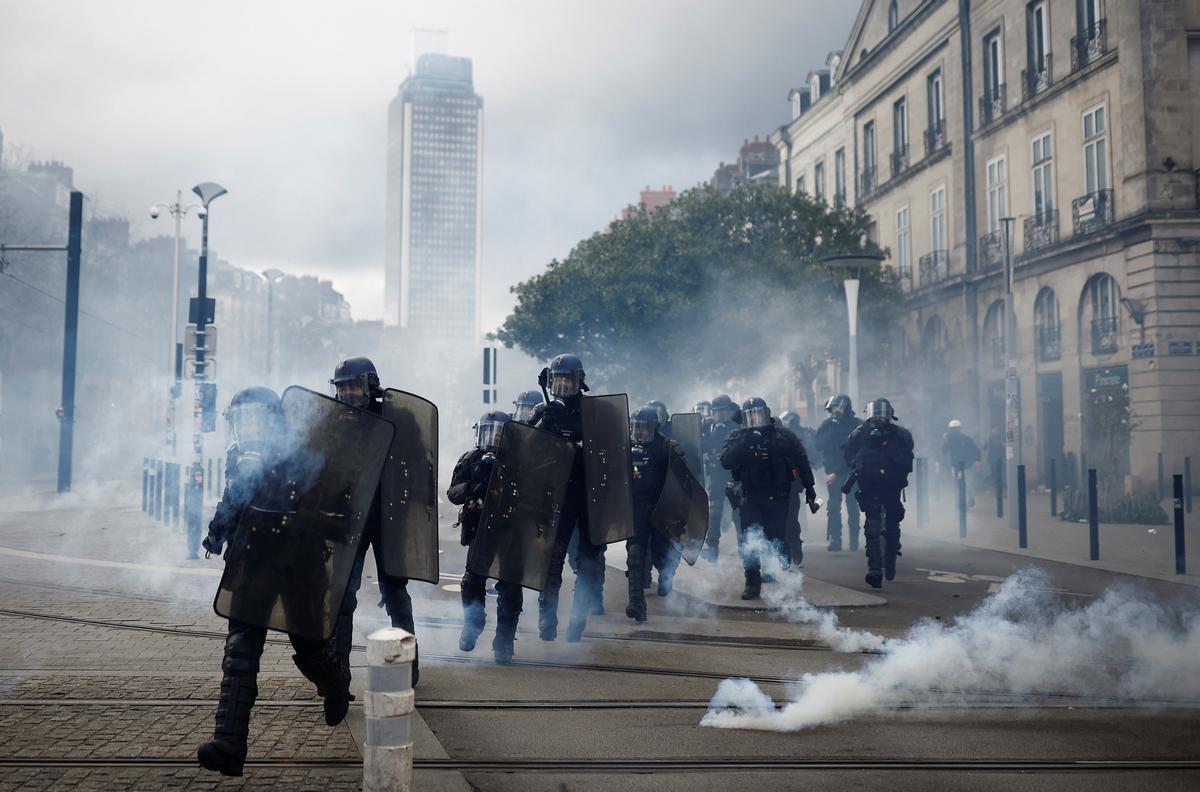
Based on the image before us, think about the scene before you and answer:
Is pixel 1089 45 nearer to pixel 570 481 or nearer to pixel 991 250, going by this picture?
pixel 991 250

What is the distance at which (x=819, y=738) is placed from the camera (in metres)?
4.82

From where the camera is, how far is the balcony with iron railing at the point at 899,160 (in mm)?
34562

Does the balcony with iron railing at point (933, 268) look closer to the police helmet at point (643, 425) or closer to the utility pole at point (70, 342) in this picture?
the utility pole at point (70, 342)

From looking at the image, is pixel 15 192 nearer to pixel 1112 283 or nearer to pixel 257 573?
pixel 1112 283

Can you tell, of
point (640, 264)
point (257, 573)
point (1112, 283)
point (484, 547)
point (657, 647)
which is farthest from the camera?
point (640, 264)

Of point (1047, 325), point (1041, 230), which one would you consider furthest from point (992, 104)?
point (1047, 325)

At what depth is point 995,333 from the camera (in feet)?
95.3

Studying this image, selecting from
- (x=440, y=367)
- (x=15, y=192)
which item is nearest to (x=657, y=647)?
(x=15, y=192)

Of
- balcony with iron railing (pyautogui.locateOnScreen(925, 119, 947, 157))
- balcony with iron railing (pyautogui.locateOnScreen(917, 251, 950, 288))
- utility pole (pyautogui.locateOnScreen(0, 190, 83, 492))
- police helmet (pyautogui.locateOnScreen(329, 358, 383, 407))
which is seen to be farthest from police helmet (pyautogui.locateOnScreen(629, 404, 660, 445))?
balcony with iron railing (pyautogui.locateOnScreen(925, 119, 947, 157))

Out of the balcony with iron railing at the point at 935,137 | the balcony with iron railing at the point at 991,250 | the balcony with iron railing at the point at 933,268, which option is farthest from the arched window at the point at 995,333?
the balcony with iron railing at the point at 935,137

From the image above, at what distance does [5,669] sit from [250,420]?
2851 mm

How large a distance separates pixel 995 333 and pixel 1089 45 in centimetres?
763

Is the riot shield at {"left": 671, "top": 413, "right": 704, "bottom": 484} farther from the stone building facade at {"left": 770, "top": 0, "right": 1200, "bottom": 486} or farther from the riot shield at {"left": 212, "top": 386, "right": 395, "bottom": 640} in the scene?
the stone building facade at {"left": 770, "top": 0, "right": 1200, "bottom": 486}

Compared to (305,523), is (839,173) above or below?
above
